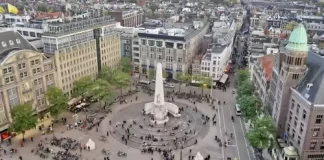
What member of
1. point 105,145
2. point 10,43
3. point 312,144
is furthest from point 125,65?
point 312,144

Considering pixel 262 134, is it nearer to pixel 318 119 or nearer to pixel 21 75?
A: pixel 318 119

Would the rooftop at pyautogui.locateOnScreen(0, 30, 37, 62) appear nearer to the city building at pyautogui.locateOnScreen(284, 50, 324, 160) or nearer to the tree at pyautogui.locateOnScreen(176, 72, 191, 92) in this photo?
the tree at pyautogui.locateOnScreen(176, 72, 191, 92)

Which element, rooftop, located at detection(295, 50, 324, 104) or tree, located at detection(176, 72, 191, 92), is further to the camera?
tree, located at detection(176, 72, 191, 92)

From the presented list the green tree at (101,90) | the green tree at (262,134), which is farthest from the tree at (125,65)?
the green tree at (262,134)

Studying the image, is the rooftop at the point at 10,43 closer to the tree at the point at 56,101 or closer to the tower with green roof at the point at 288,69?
the tree at the point at 56,101

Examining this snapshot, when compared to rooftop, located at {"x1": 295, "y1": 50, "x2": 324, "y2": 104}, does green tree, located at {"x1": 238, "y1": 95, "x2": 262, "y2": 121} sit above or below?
below

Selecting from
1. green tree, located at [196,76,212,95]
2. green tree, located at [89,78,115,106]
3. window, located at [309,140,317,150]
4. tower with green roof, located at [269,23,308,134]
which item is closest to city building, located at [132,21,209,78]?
green tree, located at [196,76,212,95]
